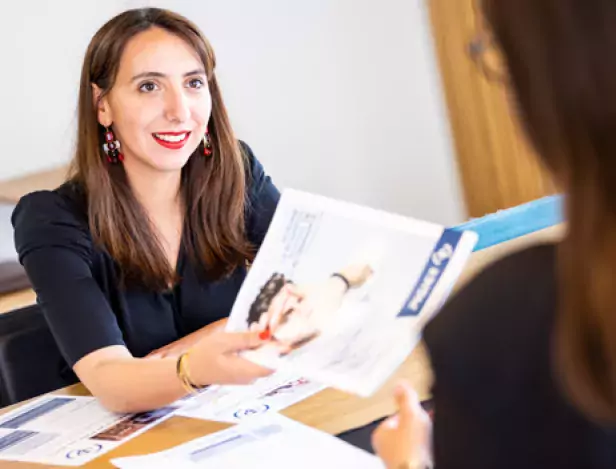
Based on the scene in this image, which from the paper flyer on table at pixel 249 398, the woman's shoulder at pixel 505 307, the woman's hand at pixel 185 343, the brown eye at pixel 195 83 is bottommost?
the paper flyer on table at pixel 249 398

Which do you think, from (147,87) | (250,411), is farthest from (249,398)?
(147,87)

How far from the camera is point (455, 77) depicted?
387cm

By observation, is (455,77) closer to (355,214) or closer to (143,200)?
(143,200)

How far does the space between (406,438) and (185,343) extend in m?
0.85

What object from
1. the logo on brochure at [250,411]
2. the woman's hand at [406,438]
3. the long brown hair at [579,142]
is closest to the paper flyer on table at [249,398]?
the logo on brochure at [250,411]

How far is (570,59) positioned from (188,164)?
149cm

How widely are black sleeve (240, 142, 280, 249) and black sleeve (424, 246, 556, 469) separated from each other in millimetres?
1303

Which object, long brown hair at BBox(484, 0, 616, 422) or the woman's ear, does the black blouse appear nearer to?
the woman's ear

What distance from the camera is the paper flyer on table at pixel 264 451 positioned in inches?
45.1

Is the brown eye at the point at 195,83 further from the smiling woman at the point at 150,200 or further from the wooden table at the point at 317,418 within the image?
the wooden table at the point at 317,418

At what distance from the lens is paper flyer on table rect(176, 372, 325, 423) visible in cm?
135

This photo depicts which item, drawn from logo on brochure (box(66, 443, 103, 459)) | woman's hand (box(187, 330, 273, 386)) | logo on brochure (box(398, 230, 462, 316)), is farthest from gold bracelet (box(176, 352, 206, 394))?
logo on brochure (box(398, 230, 462, 316))

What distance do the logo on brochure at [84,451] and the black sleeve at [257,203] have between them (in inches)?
29.1

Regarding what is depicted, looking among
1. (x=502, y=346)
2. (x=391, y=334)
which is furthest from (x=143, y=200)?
(x=502, y=346)
